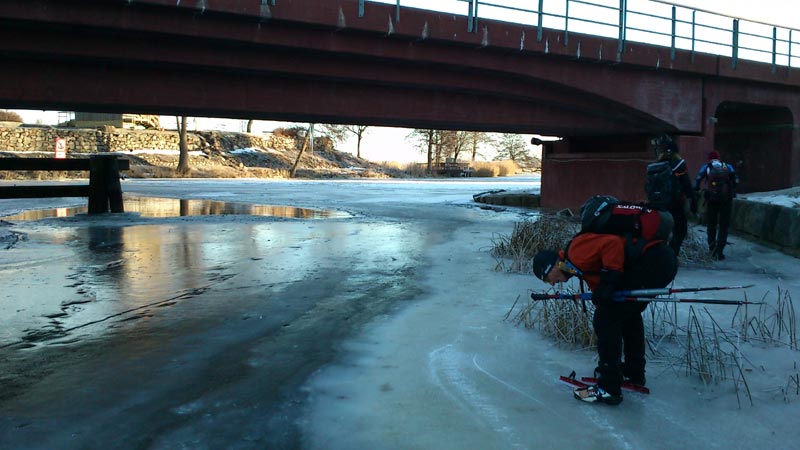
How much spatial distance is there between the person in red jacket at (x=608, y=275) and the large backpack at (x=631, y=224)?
0.05 m

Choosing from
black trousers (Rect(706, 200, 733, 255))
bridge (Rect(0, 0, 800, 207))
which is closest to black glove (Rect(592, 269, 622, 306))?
black trousers (Rect(706, 200, 733, 255))

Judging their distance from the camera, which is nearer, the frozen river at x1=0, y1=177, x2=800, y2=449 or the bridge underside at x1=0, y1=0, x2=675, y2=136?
the frozen river at x1=0, y1=177, x2=800, y2=449

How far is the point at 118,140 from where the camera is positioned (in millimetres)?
52062

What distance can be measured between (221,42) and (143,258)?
494 cm

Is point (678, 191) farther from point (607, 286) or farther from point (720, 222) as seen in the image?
point (607, 286)

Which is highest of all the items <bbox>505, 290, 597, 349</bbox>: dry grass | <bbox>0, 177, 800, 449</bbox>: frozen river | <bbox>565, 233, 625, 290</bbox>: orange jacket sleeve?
<bbox>565, 233, 625, 290</bbox>: orange jacket sleeve

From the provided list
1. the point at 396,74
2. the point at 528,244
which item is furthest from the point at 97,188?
the point at 528,244

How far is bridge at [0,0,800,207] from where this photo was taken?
11.9 m

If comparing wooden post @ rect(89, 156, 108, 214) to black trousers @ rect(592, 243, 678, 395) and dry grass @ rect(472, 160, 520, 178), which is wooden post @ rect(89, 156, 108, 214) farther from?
dry grass @ rect(472, 160, 520, 178)

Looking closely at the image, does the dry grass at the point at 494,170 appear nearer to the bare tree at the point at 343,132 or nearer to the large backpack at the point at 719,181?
the bare tree at the point at 343,132

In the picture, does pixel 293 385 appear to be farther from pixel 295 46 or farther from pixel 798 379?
pixel 295 46

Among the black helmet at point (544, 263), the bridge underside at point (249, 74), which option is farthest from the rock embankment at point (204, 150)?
the black helmet at point (544, 263)

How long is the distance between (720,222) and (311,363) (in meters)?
7.56

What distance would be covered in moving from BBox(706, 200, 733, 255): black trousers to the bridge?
652cm
